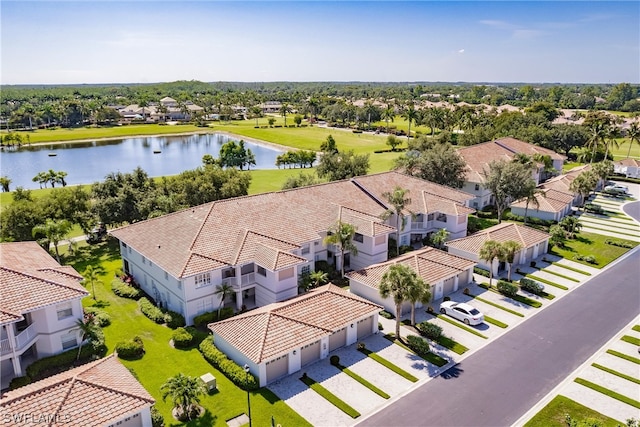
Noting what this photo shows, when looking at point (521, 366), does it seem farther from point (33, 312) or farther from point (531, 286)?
point (33, 312)

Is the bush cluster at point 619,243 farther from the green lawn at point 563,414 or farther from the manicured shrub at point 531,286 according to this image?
the green lawn at point 563,414

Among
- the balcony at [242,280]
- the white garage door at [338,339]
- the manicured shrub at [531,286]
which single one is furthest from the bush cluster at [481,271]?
the balcony at [242,280]

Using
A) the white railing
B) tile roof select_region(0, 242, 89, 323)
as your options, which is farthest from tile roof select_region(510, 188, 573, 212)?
the white railing

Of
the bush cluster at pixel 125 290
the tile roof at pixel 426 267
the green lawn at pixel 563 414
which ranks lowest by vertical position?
the green lawn at pixel 563 414

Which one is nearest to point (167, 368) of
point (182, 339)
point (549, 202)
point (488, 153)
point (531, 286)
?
point (182, 339)

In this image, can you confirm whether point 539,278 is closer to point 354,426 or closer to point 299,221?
point 299,221

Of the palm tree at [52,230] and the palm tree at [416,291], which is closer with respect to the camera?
the palm tree at [416,291]

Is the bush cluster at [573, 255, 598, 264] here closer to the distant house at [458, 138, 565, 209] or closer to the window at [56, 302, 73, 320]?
the distant house at [458, 138, 565, 209]

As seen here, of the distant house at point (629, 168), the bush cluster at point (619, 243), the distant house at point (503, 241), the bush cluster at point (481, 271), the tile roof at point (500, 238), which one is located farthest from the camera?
the distant house at point (629, 168)
